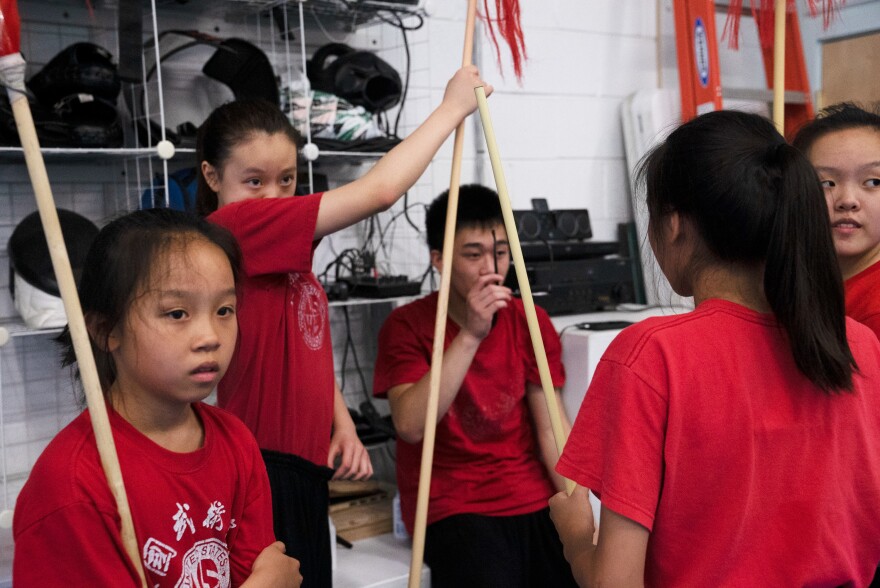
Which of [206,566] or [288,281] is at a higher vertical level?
[288,281]

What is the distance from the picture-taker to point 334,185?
267 cm

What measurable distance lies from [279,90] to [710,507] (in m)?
1.68

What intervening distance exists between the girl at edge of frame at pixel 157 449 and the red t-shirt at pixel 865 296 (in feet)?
3.14

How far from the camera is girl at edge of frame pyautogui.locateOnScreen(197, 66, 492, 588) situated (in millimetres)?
1478

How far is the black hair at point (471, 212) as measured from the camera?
218cm

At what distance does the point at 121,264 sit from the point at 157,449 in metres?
0.24

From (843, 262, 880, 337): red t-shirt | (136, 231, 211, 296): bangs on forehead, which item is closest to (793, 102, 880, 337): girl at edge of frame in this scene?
(843, 262, 880, 337): red t-shirt

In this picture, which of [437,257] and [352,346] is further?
[352,346]

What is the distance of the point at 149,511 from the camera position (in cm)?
109

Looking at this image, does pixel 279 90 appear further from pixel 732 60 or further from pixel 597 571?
pixel 732 60

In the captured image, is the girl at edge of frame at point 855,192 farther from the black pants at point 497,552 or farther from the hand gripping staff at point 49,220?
the hand gripping staff at point 49,220

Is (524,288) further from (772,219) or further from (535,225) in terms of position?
(535,225)

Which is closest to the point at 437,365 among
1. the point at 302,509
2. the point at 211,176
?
the point at 302,509

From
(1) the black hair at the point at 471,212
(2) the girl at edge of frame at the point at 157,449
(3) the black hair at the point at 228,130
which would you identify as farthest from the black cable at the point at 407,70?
(2) the girl at edge of frame at the point at 157,449
